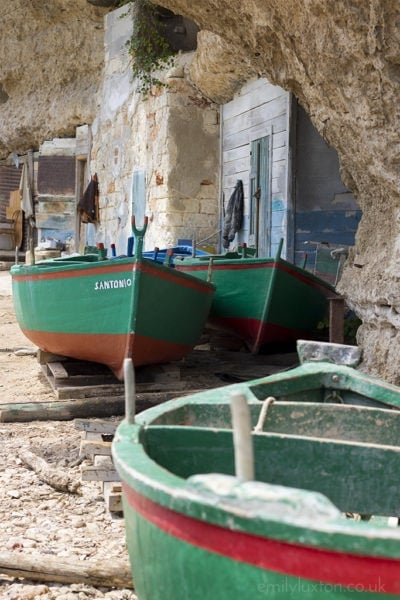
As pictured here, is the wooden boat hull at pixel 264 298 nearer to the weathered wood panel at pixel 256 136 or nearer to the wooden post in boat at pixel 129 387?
the weathered wood panel at pixel 256 136

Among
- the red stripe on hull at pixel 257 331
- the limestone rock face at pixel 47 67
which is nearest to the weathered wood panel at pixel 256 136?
the red stripe on hull at pixel 257 331

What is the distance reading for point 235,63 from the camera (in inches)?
402

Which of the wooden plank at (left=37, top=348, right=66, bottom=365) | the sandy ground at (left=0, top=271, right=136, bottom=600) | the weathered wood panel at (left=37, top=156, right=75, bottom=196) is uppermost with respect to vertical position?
the weathered wood panel at (left=37, top=156, right=75, bottom=196)

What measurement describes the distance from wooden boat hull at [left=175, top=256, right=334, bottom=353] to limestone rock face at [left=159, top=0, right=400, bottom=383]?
1.65m

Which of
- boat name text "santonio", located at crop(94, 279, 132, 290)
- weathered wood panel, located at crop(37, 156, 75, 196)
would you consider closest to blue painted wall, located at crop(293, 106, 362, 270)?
boat name text "santonio", located at crop(94, 279, 132, 290)

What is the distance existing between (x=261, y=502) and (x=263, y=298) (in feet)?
20.9

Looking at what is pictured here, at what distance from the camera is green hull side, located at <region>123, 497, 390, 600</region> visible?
1.53 metres

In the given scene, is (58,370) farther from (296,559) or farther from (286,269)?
(296,559)

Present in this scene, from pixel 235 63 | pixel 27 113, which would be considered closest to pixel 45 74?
pixel 27 113

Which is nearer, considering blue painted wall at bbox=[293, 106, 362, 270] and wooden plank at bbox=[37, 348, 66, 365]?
wooden plank at bbox=[37, 348, 66, 365]

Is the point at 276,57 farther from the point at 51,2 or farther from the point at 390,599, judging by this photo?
the point at 51,2

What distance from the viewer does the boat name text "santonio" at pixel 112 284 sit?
21.0ft

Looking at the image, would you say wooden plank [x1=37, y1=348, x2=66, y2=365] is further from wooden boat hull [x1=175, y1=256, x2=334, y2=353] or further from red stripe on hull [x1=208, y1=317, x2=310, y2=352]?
red stripe on hull [x1=208, y1=317, x2=310, y2=352]

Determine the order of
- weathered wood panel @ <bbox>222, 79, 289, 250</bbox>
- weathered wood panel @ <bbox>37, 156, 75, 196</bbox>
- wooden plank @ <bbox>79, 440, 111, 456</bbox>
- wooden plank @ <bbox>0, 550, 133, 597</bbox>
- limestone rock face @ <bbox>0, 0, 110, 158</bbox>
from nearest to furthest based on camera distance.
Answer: wooden plank @ <bbox>0, 550, 133, 597</bbox>
wooden plank @ <bbox>79, 440, 111, 456</bbox>
weathered wood panel @ <bbox>222, 79, 289, 250</bbox>
limestone rock face @ <bbox>0, 0, 110, 158</bbox>
weathered wood panel @ <bbox>37, 156, 75, 196</bbox>
